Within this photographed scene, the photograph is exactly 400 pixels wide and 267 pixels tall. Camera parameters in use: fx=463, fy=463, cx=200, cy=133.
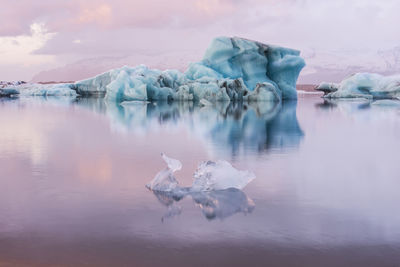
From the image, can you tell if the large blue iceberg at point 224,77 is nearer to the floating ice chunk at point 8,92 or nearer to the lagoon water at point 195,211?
the floating ice chunk at point 8,92

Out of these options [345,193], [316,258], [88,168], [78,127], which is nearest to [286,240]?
[316,258]

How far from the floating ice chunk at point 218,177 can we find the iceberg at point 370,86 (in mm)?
29193

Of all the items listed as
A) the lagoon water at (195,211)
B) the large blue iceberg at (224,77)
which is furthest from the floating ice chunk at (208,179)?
the large blue iceberg at (224,77)

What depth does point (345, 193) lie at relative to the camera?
165 inches

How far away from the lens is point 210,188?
4207mm

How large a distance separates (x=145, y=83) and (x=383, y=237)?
2600 cm

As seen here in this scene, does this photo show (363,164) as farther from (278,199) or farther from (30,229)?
(30,229)

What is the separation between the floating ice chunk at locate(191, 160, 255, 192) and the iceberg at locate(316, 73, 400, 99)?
95.8 feet

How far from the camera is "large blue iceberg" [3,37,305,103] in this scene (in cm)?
2755

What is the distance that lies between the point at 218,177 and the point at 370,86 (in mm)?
31303

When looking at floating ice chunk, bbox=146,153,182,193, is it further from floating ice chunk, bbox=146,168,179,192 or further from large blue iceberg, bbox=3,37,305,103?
large blue iceberg, bbox=3,37,305,103

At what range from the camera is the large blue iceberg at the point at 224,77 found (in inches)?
1085

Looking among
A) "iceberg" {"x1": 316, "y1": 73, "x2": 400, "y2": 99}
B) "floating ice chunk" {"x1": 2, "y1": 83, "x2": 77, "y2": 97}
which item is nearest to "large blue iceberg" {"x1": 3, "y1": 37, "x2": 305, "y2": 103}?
"iceberg" {"x1": 316, "y1": 73, "x2": 400, "y2": 99}

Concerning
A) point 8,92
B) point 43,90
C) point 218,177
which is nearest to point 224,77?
point 43,90
